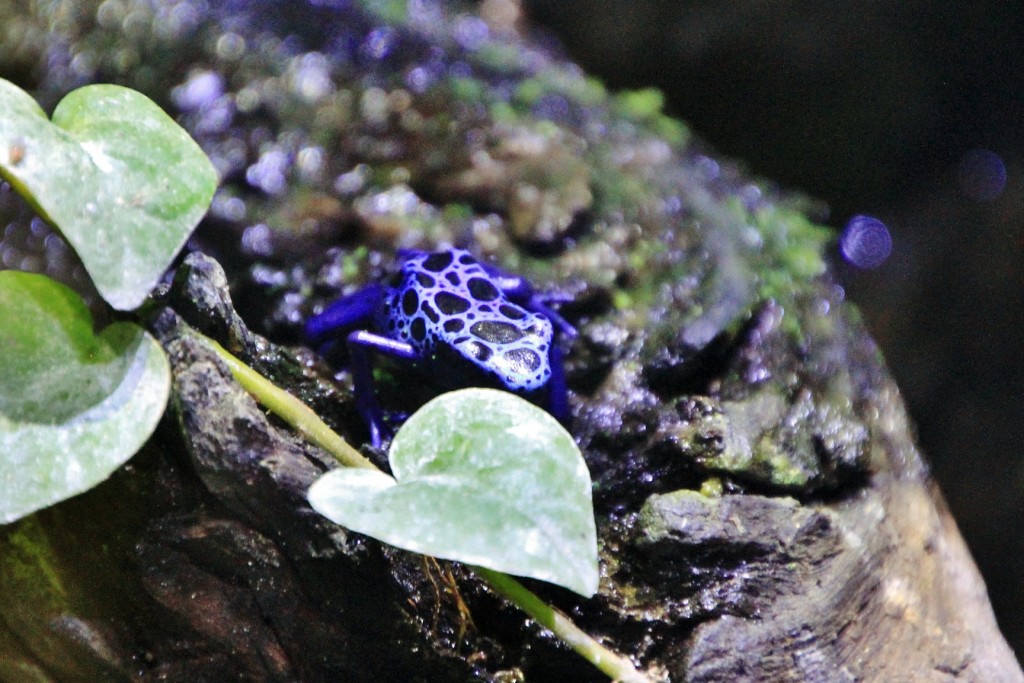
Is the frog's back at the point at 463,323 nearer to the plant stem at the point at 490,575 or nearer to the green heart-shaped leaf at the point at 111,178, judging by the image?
the plant stem at the point at 490,575

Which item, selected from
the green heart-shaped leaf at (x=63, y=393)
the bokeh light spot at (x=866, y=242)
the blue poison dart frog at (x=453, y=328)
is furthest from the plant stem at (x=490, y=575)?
the bokeh light spot at (x=866, y=242)

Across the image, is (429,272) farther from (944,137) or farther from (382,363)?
(944,137)

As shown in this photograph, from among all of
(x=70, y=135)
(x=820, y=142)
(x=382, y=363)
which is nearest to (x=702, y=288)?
(x=382, y=363)

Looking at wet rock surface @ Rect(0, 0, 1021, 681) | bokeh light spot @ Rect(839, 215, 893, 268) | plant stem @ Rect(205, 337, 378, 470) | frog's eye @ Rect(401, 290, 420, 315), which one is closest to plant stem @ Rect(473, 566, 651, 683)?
wet rock surface @ Rect(0, 0, 1021, 681)

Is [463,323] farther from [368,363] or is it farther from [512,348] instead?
[368,363]

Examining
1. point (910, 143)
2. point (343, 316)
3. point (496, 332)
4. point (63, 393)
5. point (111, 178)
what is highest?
point (910, 143)

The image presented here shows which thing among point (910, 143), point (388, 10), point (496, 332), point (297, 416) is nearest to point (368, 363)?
point (496, 332)
